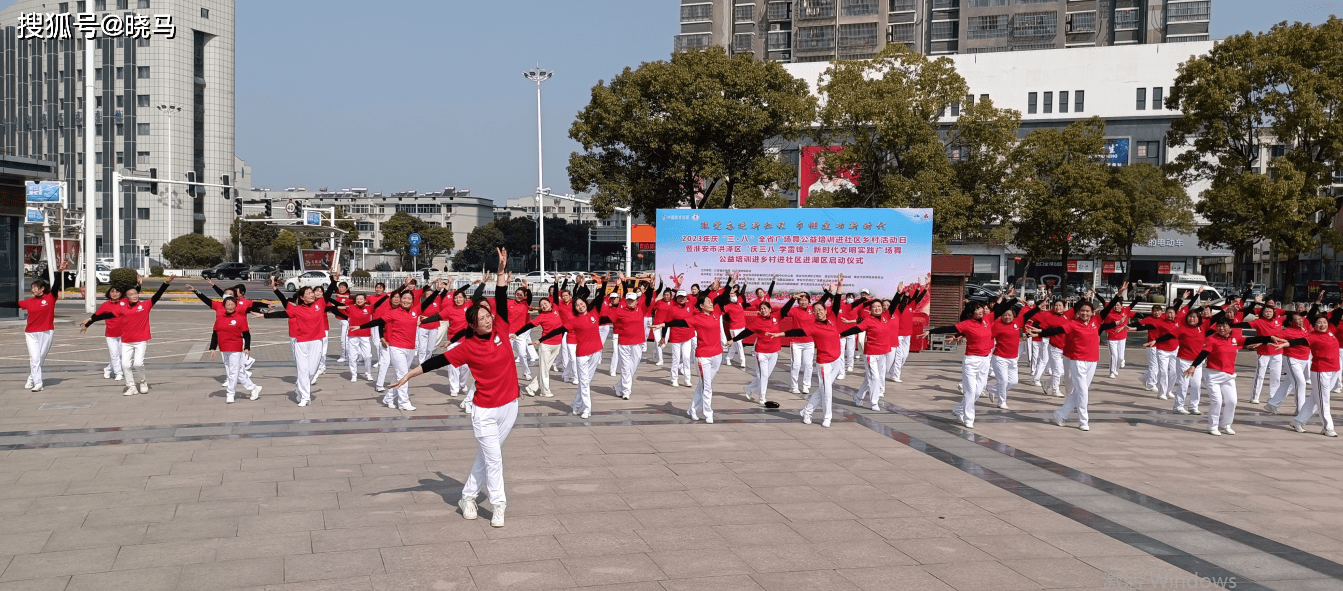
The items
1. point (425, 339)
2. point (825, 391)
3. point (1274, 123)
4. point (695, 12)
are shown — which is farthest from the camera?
point (695, 12)

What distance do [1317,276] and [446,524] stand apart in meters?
74.8

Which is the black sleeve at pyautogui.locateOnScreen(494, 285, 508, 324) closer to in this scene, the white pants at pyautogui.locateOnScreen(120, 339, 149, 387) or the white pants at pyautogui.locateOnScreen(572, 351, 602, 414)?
the white pants at pyautogui.locateOnScreen(572, 351, 602, 414)

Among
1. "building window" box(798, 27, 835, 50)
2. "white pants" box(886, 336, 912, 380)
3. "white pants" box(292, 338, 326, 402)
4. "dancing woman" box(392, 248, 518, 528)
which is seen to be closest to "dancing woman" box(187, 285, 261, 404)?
"white pants" box(292, 338, 326, 402)

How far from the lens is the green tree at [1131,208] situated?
41.5m

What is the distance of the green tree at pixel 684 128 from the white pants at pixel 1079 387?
1782 centimetres

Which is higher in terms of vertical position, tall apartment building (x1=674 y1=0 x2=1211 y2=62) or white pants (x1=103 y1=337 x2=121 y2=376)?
tall apartment building (x1=674 y1=0 x2=1211 y2=62)

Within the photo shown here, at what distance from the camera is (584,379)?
43.8ft

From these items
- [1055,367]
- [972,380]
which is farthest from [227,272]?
[972,380]

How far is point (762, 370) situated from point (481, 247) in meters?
102

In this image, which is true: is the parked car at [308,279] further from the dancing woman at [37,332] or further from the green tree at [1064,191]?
the dancing woman at [37,332]

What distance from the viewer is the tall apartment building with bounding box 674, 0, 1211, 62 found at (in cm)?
7800

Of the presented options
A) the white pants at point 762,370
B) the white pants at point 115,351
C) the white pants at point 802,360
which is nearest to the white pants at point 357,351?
the white pants at point 115,351

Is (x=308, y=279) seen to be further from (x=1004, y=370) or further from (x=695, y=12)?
(x=695, y=12)

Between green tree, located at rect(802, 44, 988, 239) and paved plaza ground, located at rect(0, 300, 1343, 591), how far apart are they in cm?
1858
